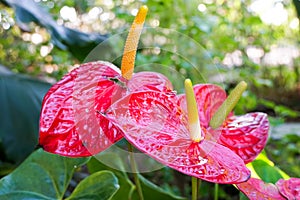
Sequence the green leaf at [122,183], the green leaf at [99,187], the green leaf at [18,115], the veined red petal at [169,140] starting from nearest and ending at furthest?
the veined red petal at [169,140], the green leaf at [99,187], the green leaf at [122,183], the green leaf at [18,115]

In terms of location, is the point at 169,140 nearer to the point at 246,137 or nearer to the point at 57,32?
the point at 246,137

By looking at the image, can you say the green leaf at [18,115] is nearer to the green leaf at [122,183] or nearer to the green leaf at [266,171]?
the green leaf at [122,183]

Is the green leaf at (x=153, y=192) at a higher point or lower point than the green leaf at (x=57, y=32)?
lower

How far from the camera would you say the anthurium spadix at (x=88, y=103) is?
1.14 ft

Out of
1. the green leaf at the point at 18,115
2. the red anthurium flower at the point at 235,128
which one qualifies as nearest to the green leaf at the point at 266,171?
the red anthurium flower at the point at 235,128

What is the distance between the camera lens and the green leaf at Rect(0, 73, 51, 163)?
0.83 metres

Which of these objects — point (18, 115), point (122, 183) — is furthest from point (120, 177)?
point (18, 115)

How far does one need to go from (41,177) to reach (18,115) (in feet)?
1.40

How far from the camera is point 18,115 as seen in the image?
90 centimetres

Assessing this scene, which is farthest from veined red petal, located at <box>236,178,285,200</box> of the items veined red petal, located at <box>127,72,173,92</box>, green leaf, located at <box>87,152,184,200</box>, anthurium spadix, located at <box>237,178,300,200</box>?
green leaf, located at <box>87,152,184,200</box>

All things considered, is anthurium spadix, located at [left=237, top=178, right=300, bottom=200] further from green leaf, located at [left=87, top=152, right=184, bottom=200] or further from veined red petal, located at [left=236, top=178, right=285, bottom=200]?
green leaf, located at [left=87, top=152, right=184, bottom=200]

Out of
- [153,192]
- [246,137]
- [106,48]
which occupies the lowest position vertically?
[153,192]

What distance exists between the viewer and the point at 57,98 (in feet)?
1.22

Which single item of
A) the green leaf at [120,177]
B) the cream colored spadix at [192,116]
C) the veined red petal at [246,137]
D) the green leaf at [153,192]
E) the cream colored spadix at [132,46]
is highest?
the cream colored spadix at [132,46]
